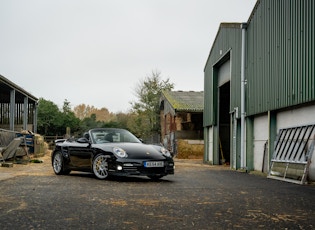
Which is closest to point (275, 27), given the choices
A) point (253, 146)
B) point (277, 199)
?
point (253, 146)

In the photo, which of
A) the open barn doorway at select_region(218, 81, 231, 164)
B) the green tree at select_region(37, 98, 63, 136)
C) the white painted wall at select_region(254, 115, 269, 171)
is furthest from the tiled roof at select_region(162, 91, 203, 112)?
the white painted wall at select_region(254, 115, 269, 171)

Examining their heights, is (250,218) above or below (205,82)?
below

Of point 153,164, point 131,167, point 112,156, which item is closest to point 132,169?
point 131,167

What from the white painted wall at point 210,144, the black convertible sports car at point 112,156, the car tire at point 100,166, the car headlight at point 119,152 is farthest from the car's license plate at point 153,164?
the white painted wall at point 210,144

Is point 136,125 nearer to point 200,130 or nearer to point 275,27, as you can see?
point 200,130

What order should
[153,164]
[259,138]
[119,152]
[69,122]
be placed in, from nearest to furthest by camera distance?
[153,164] → [119,152] → [259,138] → [69,122]

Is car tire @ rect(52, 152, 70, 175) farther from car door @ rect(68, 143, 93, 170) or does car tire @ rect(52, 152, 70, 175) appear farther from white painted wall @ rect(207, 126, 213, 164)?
white painted wall @ rect(207, 126, 213, 164)

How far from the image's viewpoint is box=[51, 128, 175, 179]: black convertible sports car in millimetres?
10141

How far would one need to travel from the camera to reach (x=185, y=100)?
38.2 metres

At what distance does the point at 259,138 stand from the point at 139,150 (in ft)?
22.9

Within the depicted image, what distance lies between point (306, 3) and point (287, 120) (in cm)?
355

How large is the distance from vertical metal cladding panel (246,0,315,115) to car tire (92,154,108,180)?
214 inches

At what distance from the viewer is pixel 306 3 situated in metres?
11.6

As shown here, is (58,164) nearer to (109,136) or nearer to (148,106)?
(109,136)
